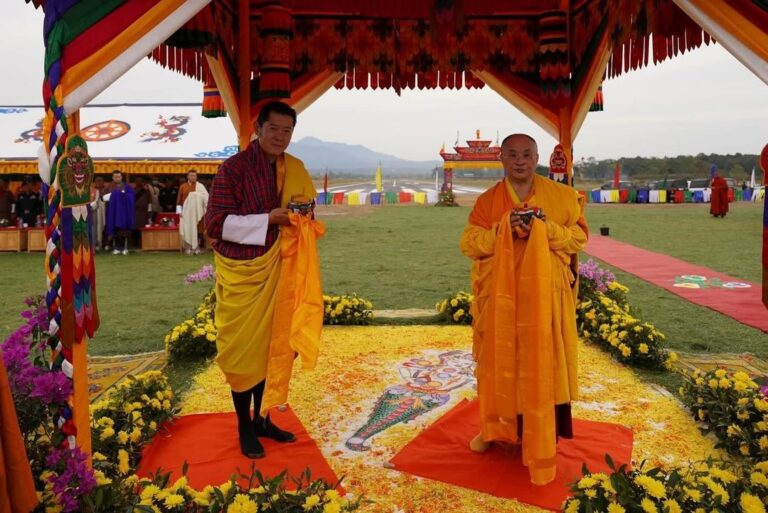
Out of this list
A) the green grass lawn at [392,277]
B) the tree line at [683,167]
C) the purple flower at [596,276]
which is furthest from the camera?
the tree line at [683,167]

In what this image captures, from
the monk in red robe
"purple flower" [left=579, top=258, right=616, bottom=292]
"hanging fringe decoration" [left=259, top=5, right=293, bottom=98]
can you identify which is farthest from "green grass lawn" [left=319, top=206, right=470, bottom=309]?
the monk in red robe

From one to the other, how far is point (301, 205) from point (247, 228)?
359 millimetres

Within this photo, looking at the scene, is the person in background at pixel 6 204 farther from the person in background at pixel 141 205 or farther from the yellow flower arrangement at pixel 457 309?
the yellow flower arrangement at pixel 457 309

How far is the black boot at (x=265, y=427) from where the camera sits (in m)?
3.72

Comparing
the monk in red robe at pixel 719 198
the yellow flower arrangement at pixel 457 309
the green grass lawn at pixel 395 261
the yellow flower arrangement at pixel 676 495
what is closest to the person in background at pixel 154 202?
the green grass lawn at pixel 395 261

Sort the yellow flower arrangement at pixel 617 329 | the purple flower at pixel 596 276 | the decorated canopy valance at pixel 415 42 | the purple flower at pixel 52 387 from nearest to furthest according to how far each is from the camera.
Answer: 1. the purple flower at pixel 52 387
2. the decorated canopy valance at pixel 415 42
3. the yellow flower arrangement at pixel 617 329
4. the purple flower at pixel 596 276

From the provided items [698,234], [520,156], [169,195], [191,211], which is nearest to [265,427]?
[520,156]

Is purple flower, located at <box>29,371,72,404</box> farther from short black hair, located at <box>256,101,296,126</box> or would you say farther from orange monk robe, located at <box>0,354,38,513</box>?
short black hair, located at <box>256,101,296,126</box>

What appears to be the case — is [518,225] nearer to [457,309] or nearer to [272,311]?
[272,311]

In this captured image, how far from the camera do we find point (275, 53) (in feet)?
15.1

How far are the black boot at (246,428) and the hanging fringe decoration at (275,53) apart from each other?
2340 millimetres

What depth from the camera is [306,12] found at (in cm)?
518

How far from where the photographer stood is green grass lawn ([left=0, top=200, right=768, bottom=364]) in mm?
6305

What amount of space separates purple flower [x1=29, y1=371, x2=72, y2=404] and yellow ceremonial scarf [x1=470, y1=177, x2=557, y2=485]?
2093 millimetres
